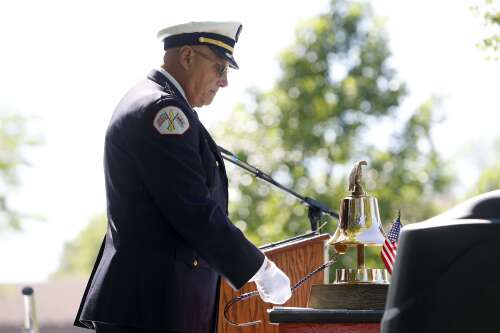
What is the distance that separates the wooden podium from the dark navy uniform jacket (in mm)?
759

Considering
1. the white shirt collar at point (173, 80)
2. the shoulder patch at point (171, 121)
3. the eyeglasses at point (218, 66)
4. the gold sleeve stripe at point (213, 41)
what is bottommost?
the shoulder patch at point (171, 121)

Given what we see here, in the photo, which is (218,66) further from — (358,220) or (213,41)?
(358,220)

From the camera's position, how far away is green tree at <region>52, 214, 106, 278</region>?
286 ft

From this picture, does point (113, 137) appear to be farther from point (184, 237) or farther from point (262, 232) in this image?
point (262, 232)

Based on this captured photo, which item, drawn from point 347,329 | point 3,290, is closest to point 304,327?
point 347,329

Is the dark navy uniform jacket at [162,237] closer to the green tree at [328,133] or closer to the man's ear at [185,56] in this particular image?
the man's ear at [185,56]

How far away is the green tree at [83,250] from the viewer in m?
87.2

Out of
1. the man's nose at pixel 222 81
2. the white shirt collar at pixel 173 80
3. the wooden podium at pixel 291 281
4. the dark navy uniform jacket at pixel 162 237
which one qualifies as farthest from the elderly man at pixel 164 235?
the wooden podium at pixel 291 281

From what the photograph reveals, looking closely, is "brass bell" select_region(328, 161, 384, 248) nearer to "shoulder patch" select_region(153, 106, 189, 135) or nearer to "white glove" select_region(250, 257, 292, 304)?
"white glove" select_region(250, 257, 292, 304)

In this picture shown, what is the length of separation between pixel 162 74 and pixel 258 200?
25.0 metres

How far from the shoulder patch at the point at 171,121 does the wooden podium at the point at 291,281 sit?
98 cm

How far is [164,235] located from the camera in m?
4.28

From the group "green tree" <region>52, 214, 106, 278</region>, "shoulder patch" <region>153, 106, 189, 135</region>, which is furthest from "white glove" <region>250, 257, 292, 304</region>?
"green tree" <region>52, 214, 106, 278</region>

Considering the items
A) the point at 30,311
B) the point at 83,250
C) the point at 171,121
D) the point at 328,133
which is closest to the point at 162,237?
the point at 171,121
